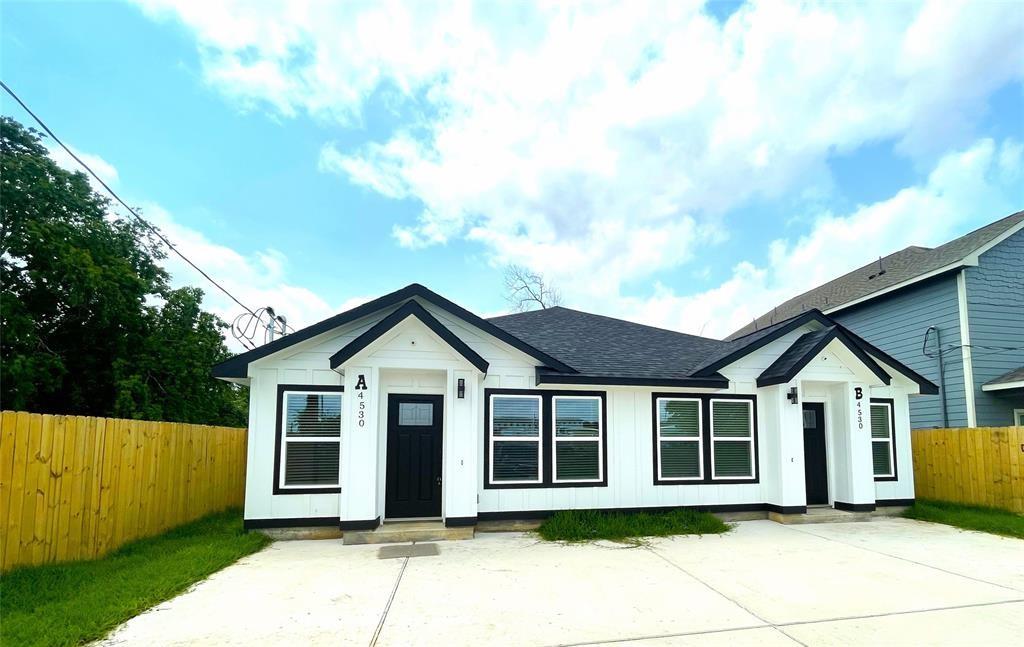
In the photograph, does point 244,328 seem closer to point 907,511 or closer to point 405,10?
point 405,10

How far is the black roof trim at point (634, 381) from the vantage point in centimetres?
836

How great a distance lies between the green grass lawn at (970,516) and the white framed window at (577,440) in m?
6.02

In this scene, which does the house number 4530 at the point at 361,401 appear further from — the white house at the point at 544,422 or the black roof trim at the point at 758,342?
the black roof trim at the point at 758,342

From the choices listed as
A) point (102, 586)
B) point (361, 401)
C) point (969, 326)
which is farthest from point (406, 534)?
point (969, 326)

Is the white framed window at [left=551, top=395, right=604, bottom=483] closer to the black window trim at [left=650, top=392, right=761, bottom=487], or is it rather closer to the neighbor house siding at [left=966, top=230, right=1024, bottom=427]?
the black window trim at [left=650, top=392, right=761, bottom=487]

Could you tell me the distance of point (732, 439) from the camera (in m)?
9.23

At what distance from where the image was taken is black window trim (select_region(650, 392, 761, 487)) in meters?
8.88

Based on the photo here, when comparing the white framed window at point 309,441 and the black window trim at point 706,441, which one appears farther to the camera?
the black window trim at point 706,441

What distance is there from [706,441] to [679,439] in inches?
20.2

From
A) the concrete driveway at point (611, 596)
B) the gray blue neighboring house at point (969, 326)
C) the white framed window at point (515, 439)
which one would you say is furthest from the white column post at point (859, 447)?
the white framed window at point (515, 439)

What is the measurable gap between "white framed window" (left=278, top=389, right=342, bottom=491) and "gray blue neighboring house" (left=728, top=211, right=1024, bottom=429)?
543 inches

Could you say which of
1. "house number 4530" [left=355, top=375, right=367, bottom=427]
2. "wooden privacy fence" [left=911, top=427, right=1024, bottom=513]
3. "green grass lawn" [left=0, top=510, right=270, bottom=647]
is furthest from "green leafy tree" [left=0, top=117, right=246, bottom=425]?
"wooden privacy fence" [left=911, top=427, right=1024, bottom=513]

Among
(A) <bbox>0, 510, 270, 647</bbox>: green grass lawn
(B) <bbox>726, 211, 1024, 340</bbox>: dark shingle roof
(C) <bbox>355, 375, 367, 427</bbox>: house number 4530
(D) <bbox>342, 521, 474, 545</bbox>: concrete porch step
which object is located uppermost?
(B) <bbox>726, 211, 1024, 340</bbox>: dark shingle roof

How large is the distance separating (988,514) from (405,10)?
13542mm
